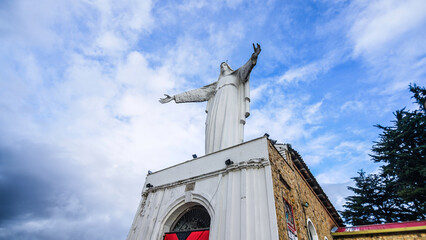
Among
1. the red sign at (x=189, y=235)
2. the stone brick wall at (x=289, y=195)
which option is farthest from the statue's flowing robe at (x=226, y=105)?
the red sign at (x=189, y=235)

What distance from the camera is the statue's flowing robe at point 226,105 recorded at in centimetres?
1098

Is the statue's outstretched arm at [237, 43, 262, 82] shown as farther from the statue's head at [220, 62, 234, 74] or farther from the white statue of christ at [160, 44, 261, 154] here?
the statue's head at [220, 62, 234, 74]

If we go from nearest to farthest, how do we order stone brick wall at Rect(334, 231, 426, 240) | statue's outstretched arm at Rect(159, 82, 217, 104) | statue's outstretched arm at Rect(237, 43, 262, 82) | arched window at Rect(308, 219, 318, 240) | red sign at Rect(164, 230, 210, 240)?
red sign at Rect(164, 230, 210, 240), stone brick wall at Rect(334, 231, 426, 240), arched window at Rect(308, 219, 318, 240), statue's outstretched arm at Rect(237, 43, 262, 82), statue's outstretched arm at Rect(159, 82, 217, 104)

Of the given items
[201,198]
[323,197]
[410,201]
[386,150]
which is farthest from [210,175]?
[386,150]

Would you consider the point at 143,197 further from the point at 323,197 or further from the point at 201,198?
the point at 323,197

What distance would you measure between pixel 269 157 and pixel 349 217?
1779 centimetres

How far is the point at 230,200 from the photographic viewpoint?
6.43 metres

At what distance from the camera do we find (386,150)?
17.3 meters

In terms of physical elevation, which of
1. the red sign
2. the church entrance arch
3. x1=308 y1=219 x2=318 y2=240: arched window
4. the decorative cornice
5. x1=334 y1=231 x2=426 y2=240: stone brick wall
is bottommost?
the red sign

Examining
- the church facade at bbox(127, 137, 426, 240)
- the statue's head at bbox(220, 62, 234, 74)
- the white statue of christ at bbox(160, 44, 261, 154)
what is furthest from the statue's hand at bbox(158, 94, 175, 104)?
the church facade at bbox(127, 137, 426, 240)

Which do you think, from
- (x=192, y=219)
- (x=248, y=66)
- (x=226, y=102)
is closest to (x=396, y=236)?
(x=192, y=219)

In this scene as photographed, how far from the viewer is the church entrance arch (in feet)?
23.7

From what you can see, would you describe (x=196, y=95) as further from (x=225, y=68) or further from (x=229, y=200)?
(x=229, y=200)

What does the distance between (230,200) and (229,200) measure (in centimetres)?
4
